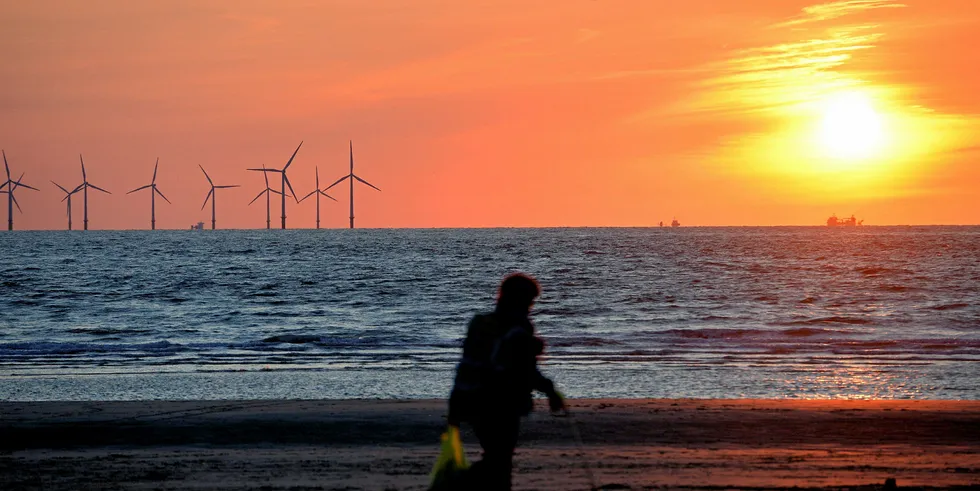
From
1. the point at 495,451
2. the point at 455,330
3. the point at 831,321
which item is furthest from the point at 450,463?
the point at 831,321

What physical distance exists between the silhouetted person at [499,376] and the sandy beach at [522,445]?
285cm

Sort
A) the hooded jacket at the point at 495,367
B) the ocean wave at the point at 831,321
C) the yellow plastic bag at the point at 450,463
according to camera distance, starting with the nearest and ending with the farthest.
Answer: the hooded jacket at the point at 495,367
the yellow plastic bag at the point at 450,463
the ocean wave at the point at 831,321

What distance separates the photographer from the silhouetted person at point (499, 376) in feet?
26.4

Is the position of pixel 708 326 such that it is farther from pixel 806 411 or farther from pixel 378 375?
pixel 806 411

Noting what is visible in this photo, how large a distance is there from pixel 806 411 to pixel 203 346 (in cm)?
2171

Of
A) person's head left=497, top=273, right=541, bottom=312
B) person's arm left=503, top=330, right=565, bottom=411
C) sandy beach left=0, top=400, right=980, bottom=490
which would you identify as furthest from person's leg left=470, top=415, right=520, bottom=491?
sandy beach left=0, top=400, right=980, bottom=490

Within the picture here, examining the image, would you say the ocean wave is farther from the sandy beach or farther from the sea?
the sandy beach

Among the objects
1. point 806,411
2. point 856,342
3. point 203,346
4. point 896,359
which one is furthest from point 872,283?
point 806,411

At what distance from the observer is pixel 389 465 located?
40.2 feet

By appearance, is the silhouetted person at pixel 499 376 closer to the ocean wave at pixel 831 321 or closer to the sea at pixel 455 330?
the sea at pixel 455 330

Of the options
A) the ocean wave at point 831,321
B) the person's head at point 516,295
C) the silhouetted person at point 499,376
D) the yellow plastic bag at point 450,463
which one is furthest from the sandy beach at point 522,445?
the ocean wave at point 831,321

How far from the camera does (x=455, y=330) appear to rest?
126 ft

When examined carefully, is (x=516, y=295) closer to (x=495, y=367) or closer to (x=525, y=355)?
(x=525, y=355)

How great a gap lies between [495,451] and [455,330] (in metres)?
30.3
